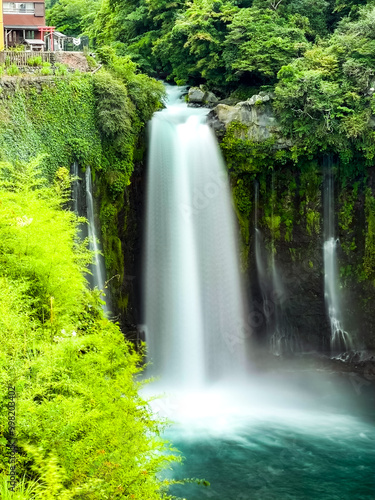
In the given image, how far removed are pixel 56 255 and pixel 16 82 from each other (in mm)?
7755

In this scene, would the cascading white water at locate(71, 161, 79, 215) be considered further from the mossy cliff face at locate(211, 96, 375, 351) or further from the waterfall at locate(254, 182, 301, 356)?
the waterfall at locate(254, 182, 301, 356)

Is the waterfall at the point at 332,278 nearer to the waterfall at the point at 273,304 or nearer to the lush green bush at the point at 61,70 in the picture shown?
the waterfall at the point at 273,304

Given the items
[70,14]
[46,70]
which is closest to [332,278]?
[46,70]

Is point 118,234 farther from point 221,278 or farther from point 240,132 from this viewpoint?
point 240,132

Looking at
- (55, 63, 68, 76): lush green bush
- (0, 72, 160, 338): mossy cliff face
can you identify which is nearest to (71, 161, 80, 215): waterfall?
(0, 72, 160, 338): mossy cliff face

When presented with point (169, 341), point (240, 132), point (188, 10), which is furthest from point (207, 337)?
point (188, 10)

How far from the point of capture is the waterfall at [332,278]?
64.7 feet

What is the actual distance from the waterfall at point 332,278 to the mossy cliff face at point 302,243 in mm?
137

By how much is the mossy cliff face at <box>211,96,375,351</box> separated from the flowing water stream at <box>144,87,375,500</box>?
0.47 meters

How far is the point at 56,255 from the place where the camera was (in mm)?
10305

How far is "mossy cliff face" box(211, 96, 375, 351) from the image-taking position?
770 inches

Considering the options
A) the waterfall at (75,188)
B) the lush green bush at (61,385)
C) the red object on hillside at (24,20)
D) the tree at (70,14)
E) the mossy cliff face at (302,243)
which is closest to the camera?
the lush green bush at (61,385)

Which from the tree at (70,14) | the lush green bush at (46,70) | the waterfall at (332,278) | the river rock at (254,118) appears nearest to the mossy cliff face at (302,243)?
the waterfall at (332,278)

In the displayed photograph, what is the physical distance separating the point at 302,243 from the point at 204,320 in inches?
153
